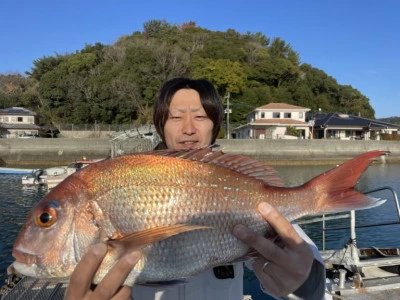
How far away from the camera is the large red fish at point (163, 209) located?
5.23 feet

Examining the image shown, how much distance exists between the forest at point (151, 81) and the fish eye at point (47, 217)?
153 ft

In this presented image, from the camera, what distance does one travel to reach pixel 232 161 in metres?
1.94

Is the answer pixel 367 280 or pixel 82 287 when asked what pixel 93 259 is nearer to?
pixel 82 287

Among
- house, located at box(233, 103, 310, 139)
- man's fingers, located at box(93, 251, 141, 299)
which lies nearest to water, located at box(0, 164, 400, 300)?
man's fingers, located at box(93, 251, 141, 299)

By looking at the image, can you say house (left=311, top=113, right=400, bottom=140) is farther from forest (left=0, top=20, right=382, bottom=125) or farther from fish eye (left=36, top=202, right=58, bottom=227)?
fish eye (left=36, top=202, right=58, bottom=227)

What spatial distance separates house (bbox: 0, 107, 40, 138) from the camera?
51156 mm

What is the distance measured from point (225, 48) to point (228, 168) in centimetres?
6381

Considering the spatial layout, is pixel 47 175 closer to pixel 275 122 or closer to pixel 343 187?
pixel 343 187

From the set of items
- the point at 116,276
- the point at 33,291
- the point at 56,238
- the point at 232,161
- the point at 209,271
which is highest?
the point at 232,161

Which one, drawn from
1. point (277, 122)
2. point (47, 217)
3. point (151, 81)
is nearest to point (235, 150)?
point (277, 122)

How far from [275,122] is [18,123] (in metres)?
37.8

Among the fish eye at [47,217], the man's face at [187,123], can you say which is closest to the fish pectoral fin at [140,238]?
the fish eye at [47,217]

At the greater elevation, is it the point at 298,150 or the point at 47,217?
the point at 47,217

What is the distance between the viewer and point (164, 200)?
1.70m
